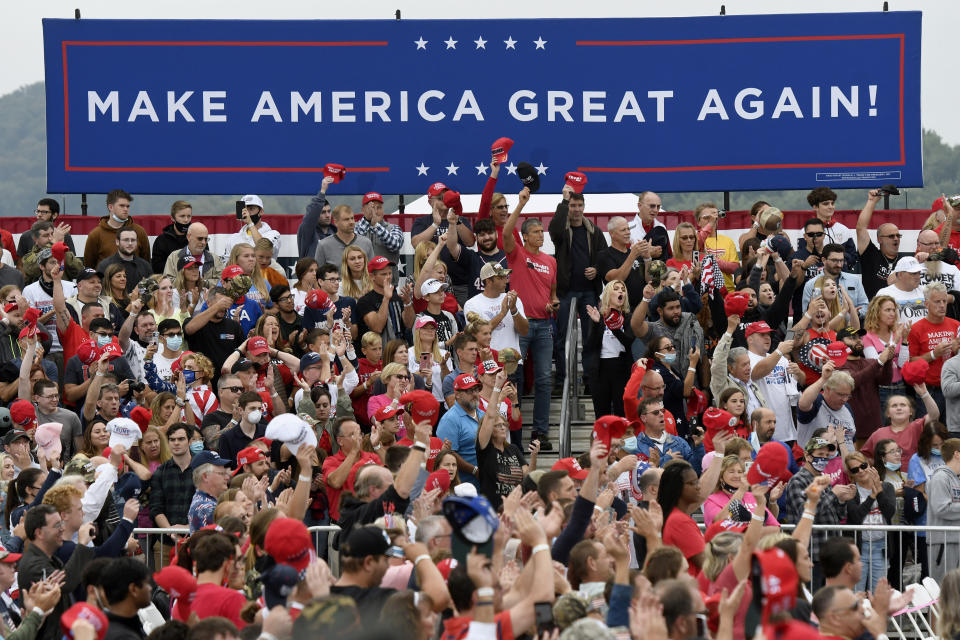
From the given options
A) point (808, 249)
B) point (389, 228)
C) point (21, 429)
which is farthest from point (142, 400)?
point (808, 249)

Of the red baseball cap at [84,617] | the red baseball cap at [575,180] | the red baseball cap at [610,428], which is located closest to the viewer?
the red baseball cap at [84,617]

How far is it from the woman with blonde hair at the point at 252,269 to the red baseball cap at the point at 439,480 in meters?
4.81

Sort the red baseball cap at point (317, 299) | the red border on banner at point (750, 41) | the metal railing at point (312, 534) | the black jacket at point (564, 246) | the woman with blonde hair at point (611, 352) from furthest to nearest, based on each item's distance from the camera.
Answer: the red border on banner at point (750, 41) → the black jacket at point (564, 246) → the woman with blonde hair at point (611, 352) → the red baseball cap at point (317, 299) → the metal railing at point (312, 534)

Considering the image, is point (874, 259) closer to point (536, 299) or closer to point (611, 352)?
point (611, 352)

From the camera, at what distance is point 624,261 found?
15266 mm

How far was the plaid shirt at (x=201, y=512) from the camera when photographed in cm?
1001

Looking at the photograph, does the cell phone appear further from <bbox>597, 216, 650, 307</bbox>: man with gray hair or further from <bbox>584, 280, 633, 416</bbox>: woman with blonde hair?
<bbox>597, 216, 650, 307</bbox>: man with gray hair

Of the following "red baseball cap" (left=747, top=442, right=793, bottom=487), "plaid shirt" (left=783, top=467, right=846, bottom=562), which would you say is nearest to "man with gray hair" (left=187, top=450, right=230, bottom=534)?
"red baseball cap" (left=747, top=442, right=793, bottom=487)

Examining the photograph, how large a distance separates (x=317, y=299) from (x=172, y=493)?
3091 mm

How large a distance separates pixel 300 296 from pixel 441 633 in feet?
24.7

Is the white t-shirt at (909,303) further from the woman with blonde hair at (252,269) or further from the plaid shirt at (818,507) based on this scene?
the woman with blonde hair at (252,269)

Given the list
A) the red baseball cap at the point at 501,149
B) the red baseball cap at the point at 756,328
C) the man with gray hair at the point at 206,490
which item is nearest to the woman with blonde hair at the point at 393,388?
the man with gray hair at the point at 206,490

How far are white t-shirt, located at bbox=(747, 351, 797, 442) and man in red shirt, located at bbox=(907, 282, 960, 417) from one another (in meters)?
1.24

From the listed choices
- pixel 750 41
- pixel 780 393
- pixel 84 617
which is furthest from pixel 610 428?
pixel 750 41
